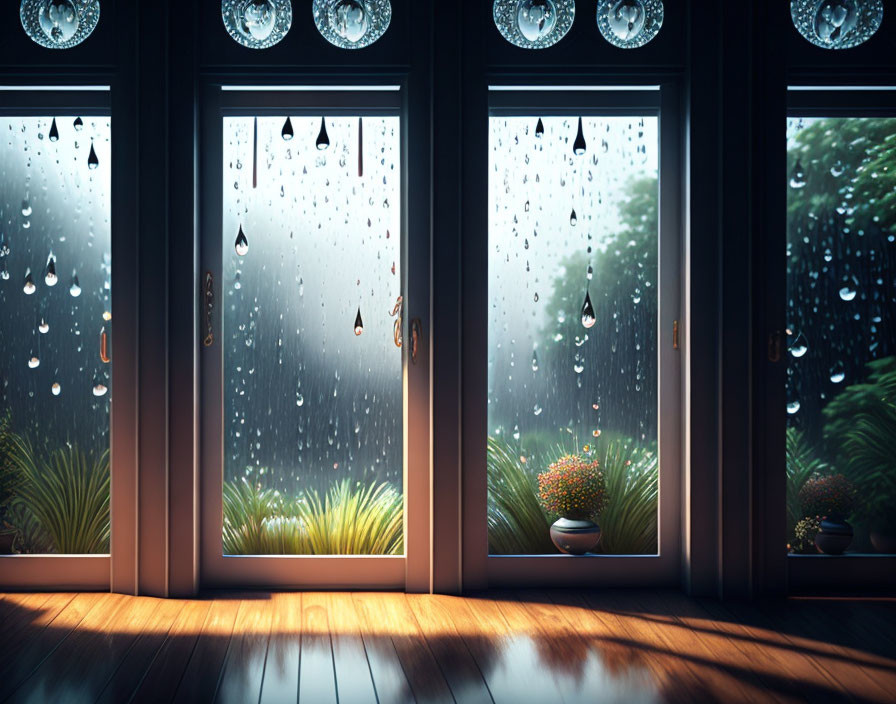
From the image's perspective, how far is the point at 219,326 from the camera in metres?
2.67

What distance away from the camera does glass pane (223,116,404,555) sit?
8.82 feet

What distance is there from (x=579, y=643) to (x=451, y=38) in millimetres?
2097

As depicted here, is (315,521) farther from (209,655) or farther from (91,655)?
(91,655)

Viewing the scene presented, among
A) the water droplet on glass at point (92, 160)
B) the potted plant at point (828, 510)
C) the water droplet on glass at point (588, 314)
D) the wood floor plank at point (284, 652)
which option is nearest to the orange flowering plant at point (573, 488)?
the water droplet on glass at point (588, 314)

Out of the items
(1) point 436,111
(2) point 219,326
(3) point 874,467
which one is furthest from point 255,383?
(3) point 874,467

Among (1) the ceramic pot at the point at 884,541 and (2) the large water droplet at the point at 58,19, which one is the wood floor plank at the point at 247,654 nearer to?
(2) the large water droplet at the point at 58,19

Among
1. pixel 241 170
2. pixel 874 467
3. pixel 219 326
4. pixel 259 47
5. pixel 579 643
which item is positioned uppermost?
pixel 259 47

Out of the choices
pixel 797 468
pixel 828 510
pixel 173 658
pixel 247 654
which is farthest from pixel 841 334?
pixel 173 658

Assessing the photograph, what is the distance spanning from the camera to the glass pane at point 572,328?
2693 mm

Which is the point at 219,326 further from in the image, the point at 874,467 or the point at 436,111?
the point at 874,467

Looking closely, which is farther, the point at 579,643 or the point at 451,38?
the point at 451,38

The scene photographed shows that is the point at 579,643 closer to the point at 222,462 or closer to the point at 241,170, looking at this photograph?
the point at 222,462

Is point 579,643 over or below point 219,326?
below

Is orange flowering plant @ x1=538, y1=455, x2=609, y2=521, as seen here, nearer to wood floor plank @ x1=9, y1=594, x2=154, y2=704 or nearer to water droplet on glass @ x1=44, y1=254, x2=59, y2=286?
wood floor plank @ x1=9, y1=594, x2=154, y2=704
